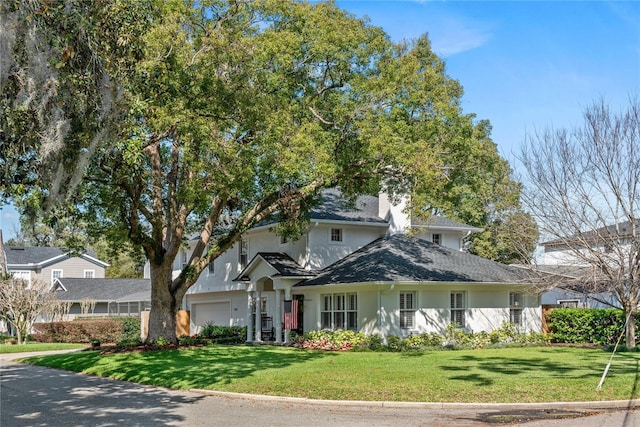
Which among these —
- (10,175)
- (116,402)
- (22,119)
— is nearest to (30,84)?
(22,119)

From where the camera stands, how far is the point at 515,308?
30.8 meters

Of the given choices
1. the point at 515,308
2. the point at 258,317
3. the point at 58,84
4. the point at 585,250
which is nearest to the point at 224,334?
the point at 258,317

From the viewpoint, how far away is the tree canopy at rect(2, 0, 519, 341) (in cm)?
1947

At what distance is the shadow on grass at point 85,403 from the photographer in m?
12.1

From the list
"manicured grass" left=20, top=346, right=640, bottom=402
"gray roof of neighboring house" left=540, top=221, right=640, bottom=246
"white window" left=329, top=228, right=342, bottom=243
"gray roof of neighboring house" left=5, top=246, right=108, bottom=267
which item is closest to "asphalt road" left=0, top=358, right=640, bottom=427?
"manicured grass" left=20, top=346, right=640, bottom=402

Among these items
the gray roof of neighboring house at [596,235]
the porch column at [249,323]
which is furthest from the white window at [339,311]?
the gray roof of neighboring house at [596,235]

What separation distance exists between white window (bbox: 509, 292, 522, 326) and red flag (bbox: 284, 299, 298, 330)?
9.56 m

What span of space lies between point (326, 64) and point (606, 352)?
1441 centimetres

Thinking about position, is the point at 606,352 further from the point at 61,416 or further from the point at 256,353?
the point at 61,416

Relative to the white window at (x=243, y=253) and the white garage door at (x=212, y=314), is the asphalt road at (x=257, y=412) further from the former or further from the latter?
the white garage door at (x=212, y=314)

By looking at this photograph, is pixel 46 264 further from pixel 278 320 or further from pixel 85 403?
pixel 85 403

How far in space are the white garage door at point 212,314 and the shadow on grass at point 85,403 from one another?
18.3 m

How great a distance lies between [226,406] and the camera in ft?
44.7

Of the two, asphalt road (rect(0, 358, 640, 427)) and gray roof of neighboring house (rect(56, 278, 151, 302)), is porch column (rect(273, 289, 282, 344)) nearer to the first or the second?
asphalt road (rect(0, 358, 640, 427))
